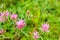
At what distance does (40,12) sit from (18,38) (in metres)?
0.55

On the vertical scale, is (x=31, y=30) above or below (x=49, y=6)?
below

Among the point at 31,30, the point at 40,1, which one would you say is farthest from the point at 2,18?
the point at 40,1

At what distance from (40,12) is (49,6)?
0.19 meters

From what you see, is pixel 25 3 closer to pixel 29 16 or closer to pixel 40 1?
pixel 40 1

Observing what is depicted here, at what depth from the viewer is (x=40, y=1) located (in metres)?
2.93

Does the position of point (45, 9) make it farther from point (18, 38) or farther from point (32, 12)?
point (18, 38)

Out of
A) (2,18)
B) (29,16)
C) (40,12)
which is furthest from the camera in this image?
(40,12)

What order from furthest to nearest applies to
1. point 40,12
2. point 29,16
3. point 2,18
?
point 40,12
point 29,16
point 2,18

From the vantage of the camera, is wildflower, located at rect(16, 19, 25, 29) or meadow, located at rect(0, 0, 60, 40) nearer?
wildflower, located at rect(16, 19, 25, 29)

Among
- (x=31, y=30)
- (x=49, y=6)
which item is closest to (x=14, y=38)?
(x=31, y=30)

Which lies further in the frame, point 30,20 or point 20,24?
point 30,20

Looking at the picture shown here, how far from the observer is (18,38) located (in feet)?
7.68

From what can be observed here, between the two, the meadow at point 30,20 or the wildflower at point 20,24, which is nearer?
the wildflower at point 20,24

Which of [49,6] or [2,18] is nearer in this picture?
[2,18]
